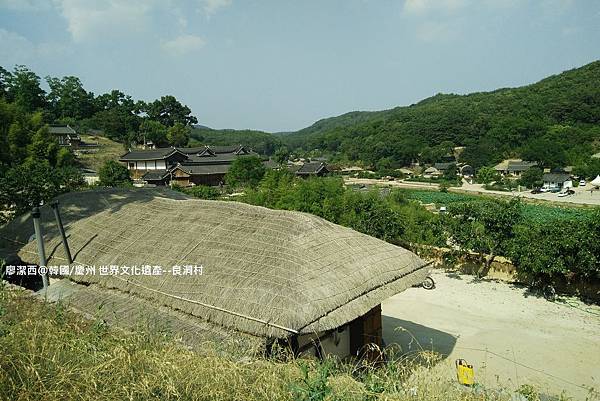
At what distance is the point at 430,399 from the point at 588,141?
73.0 meters

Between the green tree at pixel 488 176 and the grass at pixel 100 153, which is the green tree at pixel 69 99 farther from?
the green tree at pixel 488 176

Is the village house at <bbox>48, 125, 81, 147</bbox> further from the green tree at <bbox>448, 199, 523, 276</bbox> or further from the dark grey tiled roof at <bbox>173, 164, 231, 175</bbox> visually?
the green tree at <bbox>448, 199, 523, 276</bbox>

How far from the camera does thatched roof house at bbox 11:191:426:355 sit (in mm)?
6086

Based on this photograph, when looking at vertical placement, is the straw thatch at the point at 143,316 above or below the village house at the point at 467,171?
above

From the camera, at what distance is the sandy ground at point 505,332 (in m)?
8.09

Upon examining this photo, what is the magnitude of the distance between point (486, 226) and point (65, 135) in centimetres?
4791

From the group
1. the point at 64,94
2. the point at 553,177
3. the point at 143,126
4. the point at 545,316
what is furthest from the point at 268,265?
the point at 64,94

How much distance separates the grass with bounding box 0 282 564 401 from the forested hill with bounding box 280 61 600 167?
61.4m

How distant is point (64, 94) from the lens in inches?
2403

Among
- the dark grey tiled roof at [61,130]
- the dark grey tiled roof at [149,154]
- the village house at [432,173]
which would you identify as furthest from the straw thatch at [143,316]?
the village house at [432,173]

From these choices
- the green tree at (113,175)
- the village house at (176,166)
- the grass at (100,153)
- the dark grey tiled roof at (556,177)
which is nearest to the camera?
the green tree at (113,175)

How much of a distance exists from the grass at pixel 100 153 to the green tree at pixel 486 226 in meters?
40.2

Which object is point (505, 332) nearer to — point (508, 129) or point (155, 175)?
point (155, 175)

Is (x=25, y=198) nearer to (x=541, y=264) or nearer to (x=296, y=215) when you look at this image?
(x=296, y=215)
